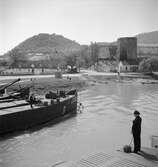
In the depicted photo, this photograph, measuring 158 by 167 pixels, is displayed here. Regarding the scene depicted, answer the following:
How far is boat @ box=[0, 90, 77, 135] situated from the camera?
17969 mm

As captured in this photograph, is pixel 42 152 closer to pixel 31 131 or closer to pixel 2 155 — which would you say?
pixel 2 155

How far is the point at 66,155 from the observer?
47.7 ft

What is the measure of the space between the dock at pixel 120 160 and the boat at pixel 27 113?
812 centimetres

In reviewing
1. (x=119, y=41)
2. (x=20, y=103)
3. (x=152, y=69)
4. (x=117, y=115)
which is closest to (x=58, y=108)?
(x=20, y=103)

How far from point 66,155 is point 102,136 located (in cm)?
444

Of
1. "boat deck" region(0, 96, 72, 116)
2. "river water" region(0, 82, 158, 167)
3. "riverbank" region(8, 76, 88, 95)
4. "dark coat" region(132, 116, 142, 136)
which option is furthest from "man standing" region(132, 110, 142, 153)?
"riverbank" region(8, 76, 88, 95)

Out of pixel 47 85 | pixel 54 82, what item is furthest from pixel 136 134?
pixel 54 82

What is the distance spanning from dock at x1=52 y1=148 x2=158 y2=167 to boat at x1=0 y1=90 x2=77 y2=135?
8124 millimetres

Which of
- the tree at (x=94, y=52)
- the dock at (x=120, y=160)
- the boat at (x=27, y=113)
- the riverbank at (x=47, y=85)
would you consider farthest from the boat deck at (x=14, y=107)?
the tree at (x=94, y=52)

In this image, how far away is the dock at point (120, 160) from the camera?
10.2m

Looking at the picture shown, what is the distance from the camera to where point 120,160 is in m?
10.5

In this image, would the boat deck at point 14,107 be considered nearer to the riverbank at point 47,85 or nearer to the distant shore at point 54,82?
the distant shore at point 54,82

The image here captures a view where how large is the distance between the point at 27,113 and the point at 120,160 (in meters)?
10.4

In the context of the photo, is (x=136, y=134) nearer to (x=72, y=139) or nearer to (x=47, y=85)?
(x=72, y=139)
